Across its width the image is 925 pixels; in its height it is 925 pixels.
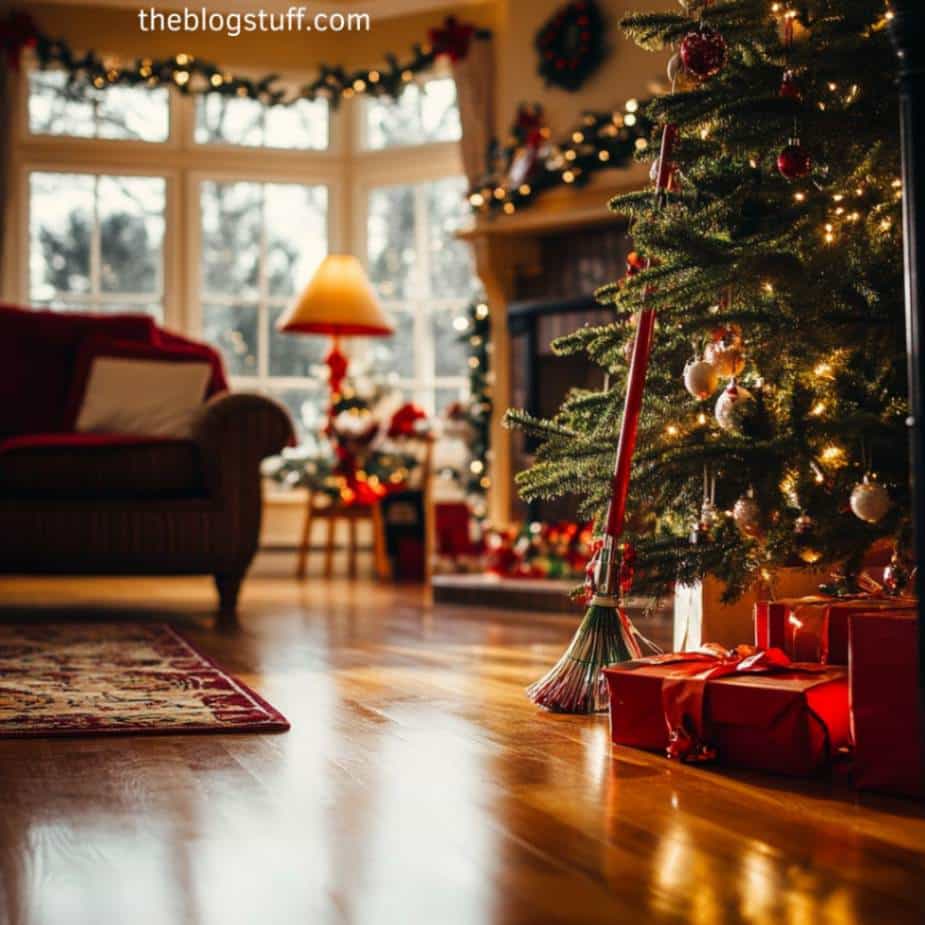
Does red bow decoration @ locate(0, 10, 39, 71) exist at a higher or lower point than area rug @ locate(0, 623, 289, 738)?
higher

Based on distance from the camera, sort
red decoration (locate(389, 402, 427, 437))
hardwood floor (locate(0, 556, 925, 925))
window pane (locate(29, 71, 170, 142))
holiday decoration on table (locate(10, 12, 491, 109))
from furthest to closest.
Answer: window pane (locate(29, 71, 170, 142)), holiday decoration on table (locate(10, 12, 491, 109)), red decoration (locate(389, 402, 427, 437)), hardwood floor (locate(0, 556, 925, 925))

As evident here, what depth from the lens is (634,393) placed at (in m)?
2.37

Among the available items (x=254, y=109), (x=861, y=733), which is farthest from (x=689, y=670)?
(x=254, y=109)

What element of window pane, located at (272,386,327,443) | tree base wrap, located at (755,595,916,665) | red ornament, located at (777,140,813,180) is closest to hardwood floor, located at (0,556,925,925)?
tree base wrap, located at (755,595,916,665)

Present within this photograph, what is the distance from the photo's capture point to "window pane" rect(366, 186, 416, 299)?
24.7ft

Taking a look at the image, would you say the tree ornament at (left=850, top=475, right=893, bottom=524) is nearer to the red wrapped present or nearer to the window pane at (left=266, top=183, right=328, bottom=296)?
the red wrapped present

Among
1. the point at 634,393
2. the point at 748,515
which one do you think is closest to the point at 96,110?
the point at 634,393

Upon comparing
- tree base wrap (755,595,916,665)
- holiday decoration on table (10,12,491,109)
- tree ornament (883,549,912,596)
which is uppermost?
holiday decoration on table (10,12,491,109)

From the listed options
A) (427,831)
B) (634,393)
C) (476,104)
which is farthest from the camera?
(476,104)

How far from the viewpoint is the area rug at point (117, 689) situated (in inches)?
89.0

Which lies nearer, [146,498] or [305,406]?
[146,498]

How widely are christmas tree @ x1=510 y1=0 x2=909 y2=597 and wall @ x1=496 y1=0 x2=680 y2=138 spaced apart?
389 centimetres

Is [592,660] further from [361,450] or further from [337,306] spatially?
[361,450]

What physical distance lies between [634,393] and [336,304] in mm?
4164
